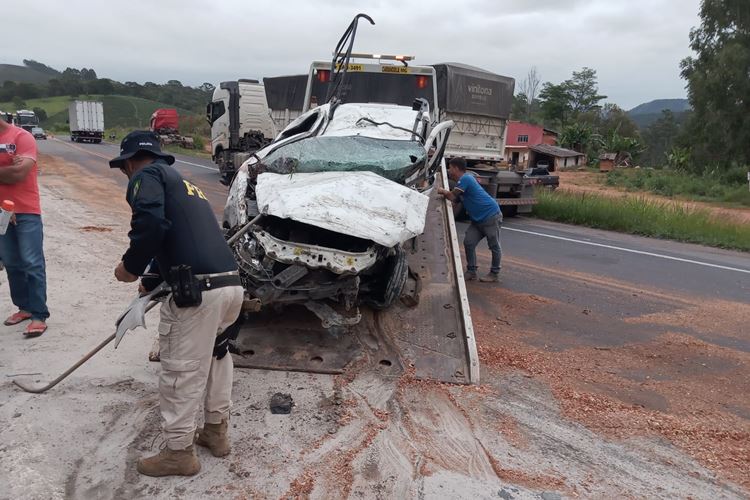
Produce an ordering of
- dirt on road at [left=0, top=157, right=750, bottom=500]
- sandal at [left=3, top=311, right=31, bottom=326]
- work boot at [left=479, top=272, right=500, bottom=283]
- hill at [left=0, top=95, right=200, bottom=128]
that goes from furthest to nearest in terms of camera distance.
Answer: hill at [left=0, top=95, right=200, bottom=128]
work boot at [left=479, top=272, right=500, bottom=283]
sandal at [left=3, top=311, right=31, bottom=326]
dirt on road at [left=0, top=157, right=750, bottom=500]

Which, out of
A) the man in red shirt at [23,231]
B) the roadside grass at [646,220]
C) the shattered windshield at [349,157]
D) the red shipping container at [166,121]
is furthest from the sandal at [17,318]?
the red shipping container at [166,121]

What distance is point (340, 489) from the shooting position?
9.71ft

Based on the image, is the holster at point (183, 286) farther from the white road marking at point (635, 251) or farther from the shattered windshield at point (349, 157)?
the white road marking at point (635, 251)

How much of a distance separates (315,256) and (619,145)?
41.8 meters

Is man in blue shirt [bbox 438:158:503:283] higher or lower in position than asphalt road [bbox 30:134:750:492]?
higher

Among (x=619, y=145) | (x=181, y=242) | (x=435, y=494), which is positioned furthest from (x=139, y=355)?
(x=619, y=145)

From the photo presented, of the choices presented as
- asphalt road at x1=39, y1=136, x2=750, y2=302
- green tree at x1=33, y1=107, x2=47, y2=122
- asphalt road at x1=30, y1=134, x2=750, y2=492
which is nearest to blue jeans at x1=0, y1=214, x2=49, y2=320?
asphalt road at x1=30, y1=134, x2=750, y2=492

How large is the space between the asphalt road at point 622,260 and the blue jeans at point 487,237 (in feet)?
1.22

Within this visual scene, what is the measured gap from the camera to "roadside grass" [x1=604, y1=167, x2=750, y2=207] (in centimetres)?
2056

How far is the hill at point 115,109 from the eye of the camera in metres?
69.7

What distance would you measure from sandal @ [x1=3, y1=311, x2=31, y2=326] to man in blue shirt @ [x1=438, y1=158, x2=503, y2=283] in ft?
14.0

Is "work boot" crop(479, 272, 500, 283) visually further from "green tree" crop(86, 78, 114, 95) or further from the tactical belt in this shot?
"green tree" crop(86, 78, 114, 95)

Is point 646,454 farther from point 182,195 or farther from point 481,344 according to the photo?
point 182,195

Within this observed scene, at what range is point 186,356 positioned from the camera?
294cm
